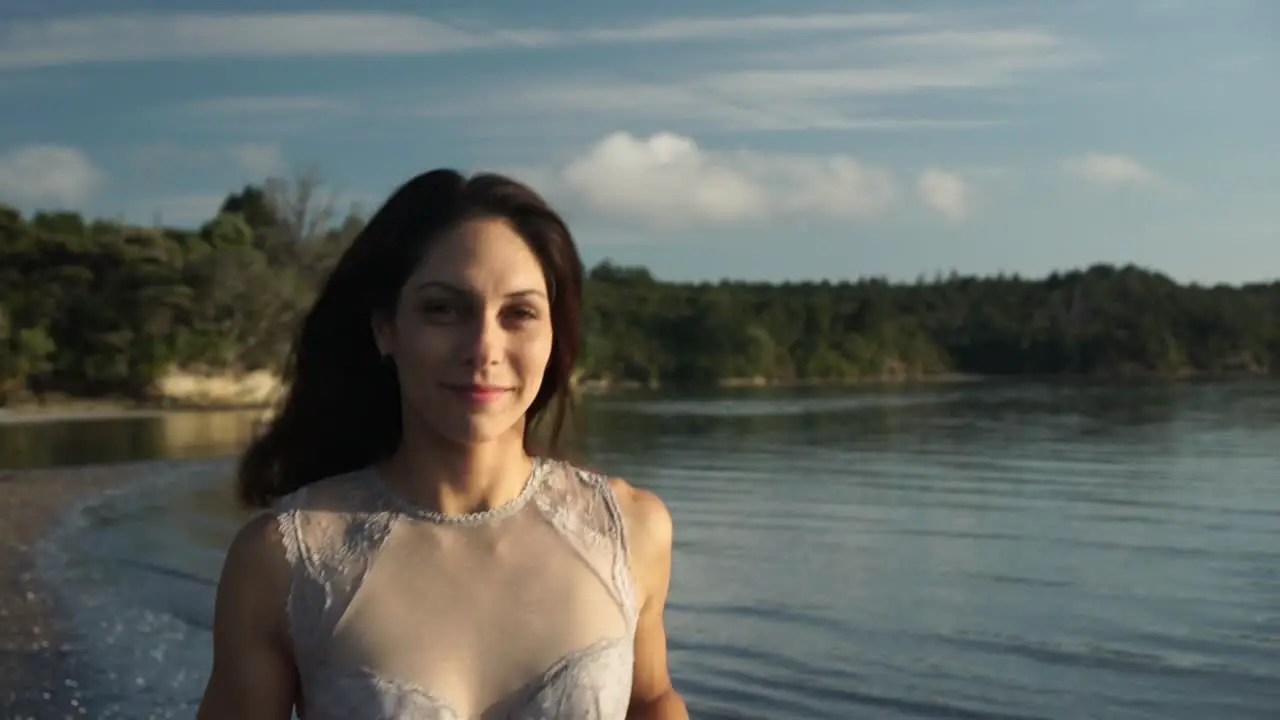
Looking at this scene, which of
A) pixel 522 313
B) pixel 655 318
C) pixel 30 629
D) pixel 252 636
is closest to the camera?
pixel 252 636

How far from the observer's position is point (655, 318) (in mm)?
98812

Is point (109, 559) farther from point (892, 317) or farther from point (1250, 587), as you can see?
point (892, 317)

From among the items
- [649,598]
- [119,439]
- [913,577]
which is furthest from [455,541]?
[119,439]

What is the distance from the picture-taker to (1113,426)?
39844 millimetres

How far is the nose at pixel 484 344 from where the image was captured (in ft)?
6.73

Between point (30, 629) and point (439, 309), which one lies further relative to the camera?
point (30, 629)

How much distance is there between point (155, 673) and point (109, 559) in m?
5.91

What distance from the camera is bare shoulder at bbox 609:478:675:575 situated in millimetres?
2232

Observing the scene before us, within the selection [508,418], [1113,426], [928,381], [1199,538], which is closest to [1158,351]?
[928,381]

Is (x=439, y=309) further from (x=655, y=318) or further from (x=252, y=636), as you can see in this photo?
(x=655, y=318)

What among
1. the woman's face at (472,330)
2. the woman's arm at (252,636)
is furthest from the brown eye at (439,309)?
the woman's arm at (252,636)

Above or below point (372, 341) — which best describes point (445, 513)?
below

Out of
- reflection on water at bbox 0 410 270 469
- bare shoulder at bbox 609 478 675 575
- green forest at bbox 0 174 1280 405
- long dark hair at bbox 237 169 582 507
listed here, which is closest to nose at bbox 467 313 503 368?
long dark hair at bbox 237 169 582 507

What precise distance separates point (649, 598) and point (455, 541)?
0.33m
